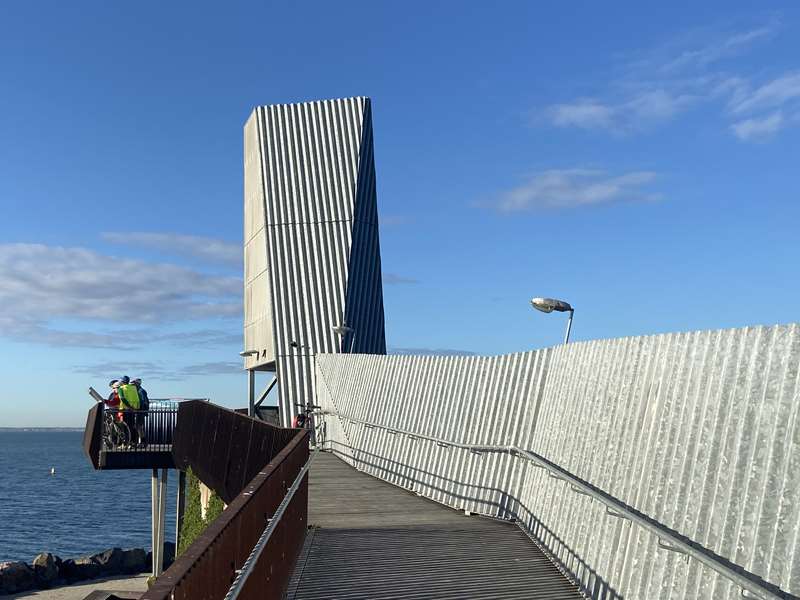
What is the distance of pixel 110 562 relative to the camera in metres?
48.5

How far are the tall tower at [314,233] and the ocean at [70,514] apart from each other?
889 inches

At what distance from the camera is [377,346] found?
44906 mm

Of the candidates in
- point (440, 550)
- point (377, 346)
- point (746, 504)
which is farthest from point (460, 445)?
point (377, 346)

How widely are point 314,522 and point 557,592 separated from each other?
15.4 ft

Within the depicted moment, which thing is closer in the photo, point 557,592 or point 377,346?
point 557,592

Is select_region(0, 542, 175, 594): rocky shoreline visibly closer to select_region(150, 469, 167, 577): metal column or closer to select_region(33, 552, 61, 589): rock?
select_region(33, 552, 61, 589): rock

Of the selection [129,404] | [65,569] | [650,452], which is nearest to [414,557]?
[650,452]

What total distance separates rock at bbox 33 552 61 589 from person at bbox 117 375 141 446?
19.3m

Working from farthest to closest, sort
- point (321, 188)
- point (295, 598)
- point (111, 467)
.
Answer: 1. point (321, 188)
2. point (111, 467)
3. point (295, 598)

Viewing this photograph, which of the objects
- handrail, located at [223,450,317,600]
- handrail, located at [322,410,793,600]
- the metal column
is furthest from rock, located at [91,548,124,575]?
handrail, located at [223,450,317,600]

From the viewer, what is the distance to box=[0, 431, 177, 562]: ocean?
201ft

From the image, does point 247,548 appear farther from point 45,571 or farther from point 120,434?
point 45,571

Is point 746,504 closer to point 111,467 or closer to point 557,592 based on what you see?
point 557,592

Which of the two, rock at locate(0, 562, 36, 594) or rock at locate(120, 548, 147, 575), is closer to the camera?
rock at locate(0, 562, 36, 594)
